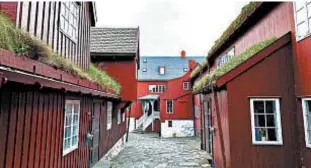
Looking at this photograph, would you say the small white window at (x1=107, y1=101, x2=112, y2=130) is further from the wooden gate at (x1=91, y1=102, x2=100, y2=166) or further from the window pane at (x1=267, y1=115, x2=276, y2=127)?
the window pane at (x1=267, y1=115, x2=276, y2=127)

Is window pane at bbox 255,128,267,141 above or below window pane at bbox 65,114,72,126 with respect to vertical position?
below

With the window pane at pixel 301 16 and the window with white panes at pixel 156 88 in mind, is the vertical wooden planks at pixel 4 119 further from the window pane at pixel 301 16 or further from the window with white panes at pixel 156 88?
the window with white panes at pixel 156 88

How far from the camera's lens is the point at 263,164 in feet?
17.9

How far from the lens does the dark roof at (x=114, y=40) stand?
430 inches

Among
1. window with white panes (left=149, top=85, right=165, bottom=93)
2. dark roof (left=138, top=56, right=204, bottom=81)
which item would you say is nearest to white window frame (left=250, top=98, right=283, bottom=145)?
window with white panes (left=149, top=85, right=165, bottom=93)

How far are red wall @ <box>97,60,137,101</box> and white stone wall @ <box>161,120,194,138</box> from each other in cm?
982

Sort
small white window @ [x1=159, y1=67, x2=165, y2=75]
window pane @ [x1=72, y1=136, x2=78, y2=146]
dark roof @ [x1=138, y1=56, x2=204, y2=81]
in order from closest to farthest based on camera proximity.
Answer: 1. window pane @ [x1=72, y1=136, x2=78, y2=146]
2. dark roof @ [x1=138, y1=56, x2=204, y2=81]
3. small white window @ [x1=159, y1=67, x2=165, y2=75]

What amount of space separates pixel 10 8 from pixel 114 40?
26.8 ft

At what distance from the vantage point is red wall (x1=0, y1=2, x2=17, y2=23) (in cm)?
318

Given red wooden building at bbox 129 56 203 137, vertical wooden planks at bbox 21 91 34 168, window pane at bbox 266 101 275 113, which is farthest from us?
red wooden building at bbox 129 56 203 137

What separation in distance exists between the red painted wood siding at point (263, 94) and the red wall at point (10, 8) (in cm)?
497

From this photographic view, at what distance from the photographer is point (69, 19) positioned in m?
5.66

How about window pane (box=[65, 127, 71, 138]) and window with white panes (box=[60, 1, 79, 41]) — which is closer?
window pane (box=[65, 127, 71, 138])

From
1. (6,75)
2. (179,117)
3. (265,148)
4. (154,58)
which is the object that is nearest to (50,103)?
(6,75)
